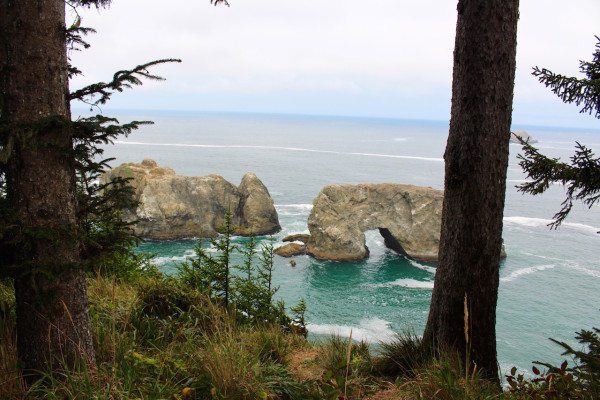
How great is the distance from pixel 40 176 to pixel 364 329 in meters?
28.0

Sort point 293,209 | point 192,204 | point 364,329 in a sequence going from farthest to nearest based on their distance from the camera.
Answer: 1. point 293,209
2. point 192,204
3. point 364,329

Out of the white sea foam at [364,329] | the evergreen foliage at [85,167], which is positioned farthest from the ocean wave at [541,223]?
the evergreen foliage at [85,167]

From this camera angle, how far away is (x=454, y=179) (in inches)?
197

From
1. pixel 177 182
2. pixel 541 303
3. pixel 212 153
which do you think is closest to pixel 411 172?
pixel 212 153

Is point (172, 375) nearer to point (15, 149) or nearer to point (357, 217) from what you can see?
point (15, 149)

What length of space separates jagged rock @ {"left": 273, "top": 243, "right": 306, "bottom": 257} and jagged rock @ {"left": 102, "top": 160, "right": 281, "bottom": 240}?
6.53 meters

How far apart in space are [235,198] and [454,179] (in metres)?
50.2

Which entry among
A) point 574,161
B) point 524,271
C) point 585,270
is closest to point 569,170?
point 574,161

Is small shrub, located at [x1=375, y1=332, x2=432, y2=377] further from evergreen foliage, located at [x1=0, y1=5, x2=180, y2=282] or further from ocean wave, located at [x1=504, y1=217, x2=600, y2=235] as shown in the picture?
ocean wave, located at [x1=504, y1=217, x2=600, y2=235]

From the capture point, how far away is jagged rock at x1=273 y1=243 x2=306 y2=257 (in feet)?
142

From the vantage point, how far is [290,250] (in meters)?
43.6

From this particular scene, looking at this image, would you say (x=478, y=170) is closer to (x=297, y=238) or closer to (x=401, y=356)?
(x=401, y=356)

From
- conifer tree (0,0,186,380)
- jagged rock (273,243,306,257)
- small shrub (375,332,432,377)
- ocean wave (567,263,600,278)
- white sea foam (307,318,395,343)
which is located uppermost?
conifer tree (0,0,186,380)

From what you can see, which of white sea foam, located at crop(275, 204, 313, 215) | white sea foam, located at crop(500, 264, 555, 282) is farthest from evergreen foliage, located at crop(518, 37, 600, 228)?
white sea foam, located at crop(275, 204, 313, 215)
